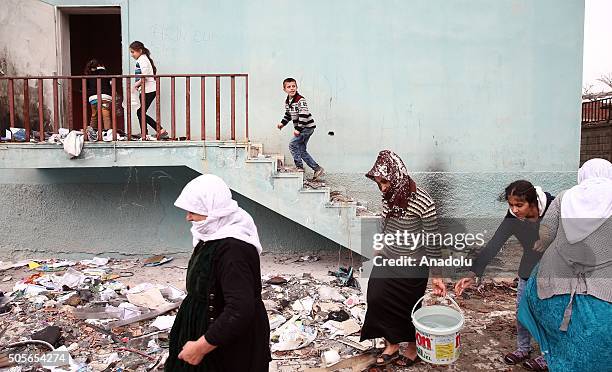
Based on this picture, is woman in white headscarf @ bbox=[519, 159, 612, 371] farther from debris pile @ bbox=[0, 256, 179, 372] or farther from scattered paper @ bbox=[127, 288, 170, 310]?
scattered paper @ bbox=[127, 288, 170, 310]

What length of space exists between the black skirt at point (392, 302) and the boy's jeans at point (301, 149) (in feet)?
10.2

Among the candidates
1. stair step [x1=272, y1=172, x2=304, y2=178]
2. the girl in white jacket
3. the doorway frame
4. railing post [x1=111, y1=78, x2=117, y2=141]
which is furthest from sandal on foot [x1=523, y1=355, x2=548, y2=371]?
the doorway frame

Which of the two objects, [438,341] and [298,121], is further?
[298,121]

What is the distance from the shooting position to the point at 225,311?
6.40ft

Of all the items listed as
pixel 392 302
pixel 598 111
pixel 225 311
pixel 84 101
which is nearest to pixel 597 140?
pixel 598 111

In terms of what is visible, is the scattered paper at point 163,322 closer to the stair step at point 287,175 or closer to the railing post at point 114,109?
the stair step at point 287,175

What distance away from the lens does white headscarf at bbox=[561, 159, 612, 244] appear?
219 cm

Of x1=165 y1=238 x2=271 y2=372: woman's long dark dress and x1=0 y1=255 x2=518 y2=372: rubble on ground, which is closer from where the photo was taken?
x1=165 y1=238 x2=271 y2=372: woman's long dark dress

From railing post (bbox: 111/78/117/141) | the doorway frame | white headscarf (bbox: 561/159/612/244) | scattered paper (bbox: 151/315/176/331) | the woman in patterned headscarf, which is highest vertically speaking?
the doorway frame

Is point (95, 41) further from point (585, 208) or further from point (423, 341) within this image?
point (585, 208)

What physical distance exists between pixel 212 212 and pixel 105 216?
553 cm

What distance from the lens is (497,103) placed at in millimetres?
6879

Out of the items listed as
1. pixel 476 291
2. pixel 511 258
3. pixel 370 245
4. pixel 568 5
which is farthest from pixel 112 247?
pixel 568 5

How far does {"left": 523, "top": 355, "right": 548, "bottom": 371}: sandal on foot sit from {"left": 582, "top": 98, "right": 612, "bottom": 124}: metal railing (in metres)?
10.9
